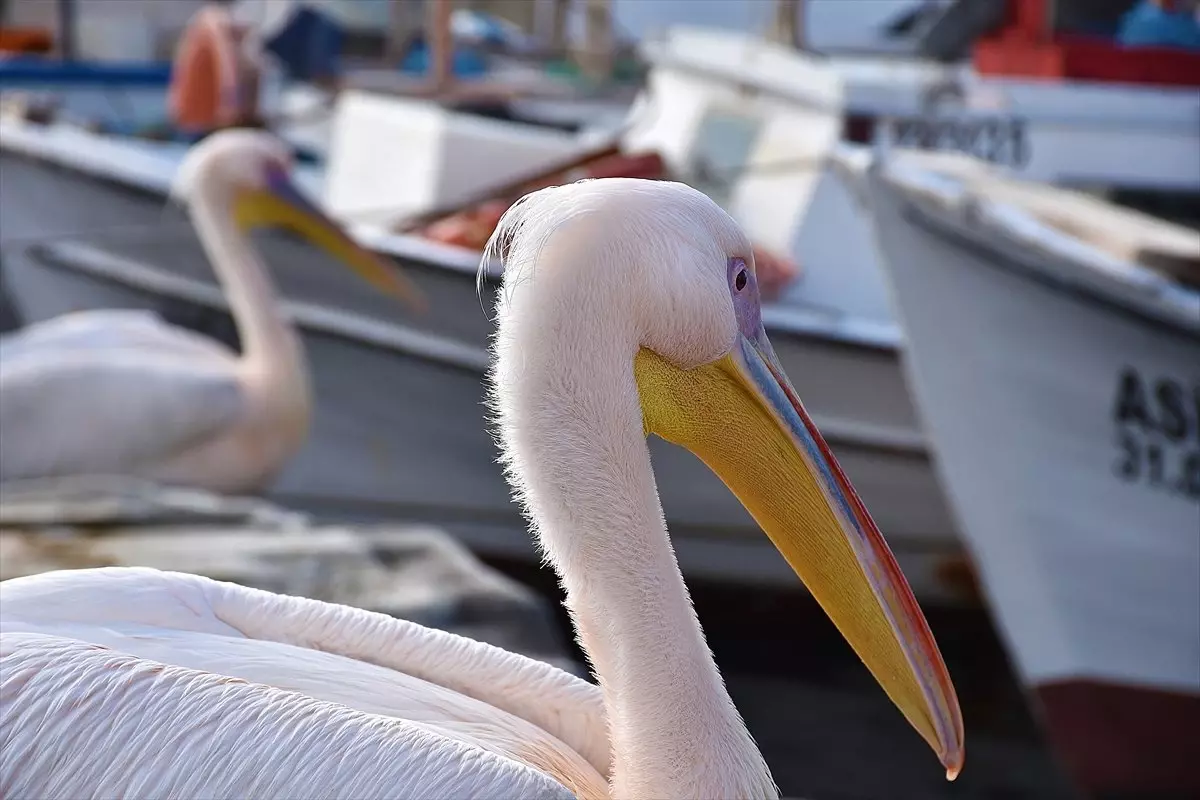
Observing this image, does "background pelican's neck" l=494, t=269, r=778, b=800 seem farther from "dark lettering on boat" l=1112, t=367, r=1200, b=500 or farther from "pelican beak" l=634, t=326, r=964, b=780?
"dark lettering on boat" l=1112, t=367, r=1200, b=500

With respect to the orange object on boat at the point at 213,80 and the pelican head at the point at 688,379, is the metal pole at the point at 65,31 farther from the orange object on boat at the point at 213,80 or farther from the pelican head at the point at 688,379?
the pelican head at the point at 688,379

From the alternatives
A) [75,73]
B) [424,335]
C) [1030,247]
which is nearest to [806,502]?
[1030,247]

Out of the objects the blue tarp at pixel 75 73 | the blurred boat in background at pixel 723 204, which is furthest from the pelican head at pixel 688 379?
the blue tarp at pixel 75 73

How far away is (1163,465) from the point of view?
373cm

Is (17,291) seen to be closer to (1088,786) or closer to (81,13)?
(1088,786)

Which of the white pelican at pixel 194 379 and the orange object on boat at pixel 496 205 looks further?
the orange object on boat at pixel 496 205

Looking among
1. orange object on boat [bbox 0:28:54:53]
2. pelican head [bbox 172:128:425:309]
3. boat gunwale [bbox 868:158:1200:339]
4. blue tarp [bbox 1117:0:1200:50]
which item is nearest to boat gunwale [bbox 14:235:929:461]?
pelican head [bbox 172:128:425:309]

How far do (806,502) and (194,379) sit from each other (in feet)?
11.0

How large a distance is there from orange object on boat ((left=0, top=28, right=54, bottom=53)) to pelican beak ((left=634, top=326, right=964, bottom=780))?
522 inches

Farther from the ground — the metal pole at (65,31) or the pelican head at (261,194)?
the metal pole at (65,31)

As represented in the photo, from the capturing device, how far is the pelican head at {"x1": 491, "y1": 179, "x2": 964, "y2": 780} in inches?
64.2

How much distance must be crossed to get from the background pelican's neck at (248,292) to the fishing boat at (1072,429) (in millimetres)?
1898

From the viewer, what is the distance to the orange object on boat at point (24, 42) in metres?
13.8

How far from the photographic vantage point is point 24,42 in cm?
1383
